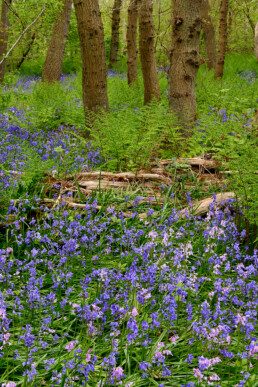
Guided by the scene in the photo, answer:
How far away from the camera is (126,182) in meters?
4.31

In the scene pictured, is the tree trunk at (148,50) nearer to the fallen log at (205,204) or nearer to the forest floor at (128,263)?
the forest floor at (128,263)

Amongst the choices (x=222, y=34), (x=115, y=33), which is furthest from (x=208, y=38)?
(x=115, y=33)

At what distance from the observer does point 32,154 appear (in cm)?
458

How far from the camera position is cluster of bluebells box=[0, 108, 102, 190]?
13.3ft

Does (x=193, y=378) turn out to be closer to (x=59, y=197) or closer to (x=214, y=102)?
(x=59, y=197)

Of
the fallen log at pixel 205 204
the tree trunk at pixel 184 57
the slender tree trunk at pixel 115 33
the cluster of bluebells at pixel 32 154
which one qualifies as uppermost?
the slender tree trunk at pixel 115 33

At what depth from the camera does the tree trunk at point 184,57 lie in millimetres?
5293

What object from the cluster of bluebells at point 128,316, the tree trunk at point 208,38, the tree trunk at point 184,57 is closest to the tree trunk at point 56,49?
the tree trunk at point 208,38

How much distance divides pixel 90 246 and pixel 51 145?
9.00ft

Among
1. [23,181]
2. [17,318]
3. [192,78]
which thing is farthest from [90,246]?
[192,78]

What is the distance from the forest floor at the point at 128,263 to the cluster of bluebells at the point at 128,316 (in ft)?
0.04

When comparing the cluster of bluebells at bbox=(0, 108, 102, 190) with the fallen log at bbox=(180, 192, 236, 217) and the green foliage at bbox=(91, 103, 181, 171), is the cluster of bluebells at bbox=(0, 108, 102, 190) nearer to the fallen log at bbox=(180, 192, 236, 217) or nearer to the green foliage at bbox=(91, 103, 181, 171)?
the green foliage at bbox=(91, 103, 181, 171)

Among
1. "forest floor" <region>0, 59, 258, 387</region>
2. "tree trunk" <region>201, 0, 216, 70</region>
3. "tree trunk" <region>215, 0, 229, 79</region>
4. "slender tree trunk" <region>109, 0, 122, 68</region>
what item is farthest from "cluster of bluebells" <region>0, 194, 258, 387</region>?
"slender tree trunk" <region>109, 0, 122, 68</region>

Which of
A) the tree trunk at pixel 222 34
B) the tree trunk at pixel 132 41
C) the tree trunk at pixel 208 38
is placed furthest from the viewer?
the tree trunk at pixel 208 38
